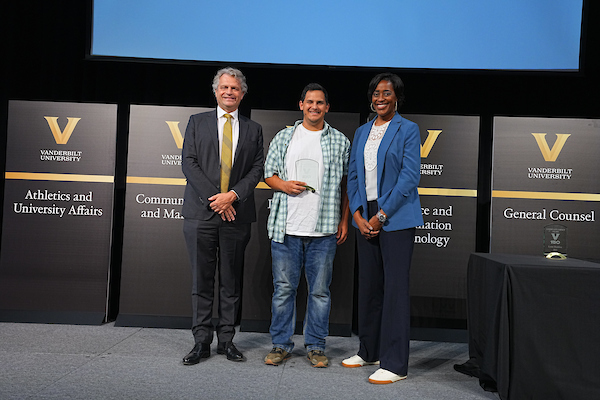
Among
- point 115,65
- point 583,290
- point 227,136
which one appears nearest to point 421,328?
point 583,290

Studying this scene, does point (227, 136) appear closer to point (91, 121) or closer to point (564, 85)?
point (91, 121)

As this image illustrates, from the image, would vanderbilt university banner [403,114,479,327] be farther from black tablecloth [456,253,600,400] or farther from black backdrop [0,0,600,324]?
black tablecloth [456,253,600,400]

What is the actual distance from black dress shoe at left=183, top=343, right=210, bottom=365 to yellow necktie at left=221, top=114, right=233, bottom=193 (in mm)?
913

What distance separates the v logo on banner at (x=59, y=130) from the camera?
3766 millimetres

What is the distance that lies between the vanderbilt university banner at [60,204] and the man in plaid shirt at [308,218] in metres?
1.60

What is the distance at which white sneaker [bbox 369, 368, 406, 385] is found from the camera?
255cm

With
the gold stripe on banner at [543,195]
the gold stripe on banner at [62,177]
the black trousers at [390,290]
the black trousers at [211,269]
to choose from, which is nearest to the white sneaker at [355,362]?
the black trousers at [390,290]

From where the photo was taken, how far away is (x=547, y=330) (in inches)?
87.5

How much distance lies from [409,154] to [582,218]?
5.94 ft

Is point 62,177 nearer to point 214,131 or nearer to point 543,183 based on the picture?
point 214,131

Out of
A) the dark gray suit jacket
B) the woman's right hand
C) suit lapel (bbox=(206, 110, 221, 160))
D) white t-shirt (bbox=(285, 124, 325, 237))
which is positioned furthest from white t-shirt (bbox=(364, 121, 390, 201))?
suit lapel (bbox=(206, 110, 221, 160))

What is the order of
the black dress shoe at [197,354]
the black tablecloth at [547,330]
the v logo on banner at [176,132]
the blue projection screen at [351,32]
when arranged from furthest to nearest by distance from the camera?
the blue projection screen at [351,32]
the v logo on banner at [176,132]
the black dress shoe at [197,354]
the black tablecloth at [547,330]

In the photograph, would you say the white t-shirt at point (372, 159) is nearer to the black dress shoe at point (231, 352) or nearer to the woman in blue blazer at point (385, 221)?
the woman in blue blazer at point (385, 221)

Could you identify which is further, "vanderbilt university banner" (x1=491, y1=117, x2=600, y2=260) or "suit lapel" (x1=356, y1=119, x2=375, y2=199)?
"vanderbilt university banner" (x1=491, y1=117, x2=600, y2=260)
